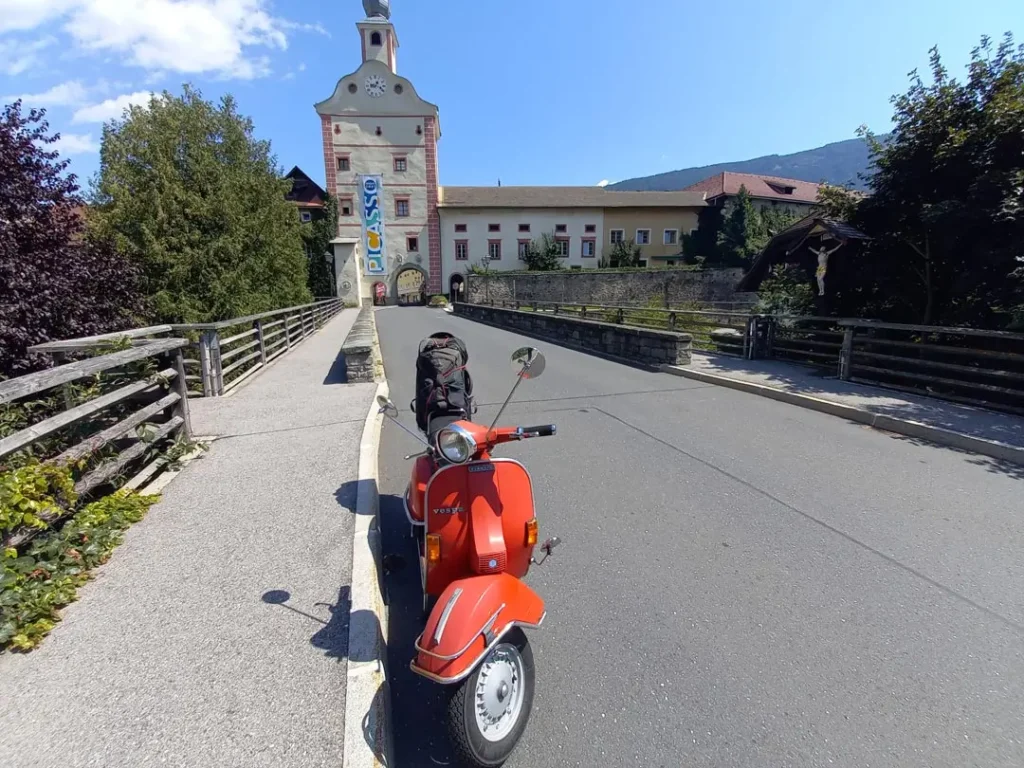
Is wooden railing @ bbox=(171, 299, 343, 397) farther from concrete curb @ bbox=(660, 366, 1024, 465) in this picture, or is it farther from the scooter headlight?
concrete curb @ bbox=(660, 366, 1024, 465)

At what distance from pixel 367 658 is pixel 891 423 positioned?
272 inches

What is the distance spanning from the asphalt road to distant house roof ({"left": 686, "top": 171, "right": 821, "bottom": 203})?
183 feet

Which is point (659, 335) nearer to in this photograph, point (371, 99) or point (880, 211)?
point (880, 211)

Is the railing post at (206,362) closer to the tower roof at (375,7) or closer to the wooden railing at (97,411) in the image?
the wooden railing at (97,411)

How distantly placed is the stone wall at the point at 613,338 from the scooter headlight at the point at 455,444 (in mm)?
9292

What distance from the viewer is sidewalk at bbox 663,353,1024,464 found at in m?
6.00

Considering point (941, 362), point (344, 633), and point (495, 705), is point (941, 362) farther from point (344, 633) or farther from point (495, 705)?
point (344, 633)

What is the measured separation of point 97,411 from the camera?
4.18 metres

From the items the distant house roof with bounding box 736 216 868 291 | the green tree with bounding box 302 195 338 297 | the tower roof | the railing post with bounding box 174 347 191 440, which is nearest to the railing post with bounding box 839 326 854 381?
the distant house roof with bounding box 736 216 868 291

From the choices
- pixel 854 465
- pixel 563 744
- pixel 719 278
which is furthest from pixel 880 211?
pixel 719 278

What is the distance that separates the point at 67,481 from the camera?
3.32m

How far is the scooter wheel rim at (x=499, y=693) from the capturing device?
2.14m

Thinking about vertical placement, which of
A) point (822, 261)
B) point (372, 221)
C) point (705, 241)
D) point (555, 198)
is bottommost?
point (822, 261)

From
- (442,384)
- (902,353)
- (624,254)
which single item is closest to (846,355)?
(902,353)
